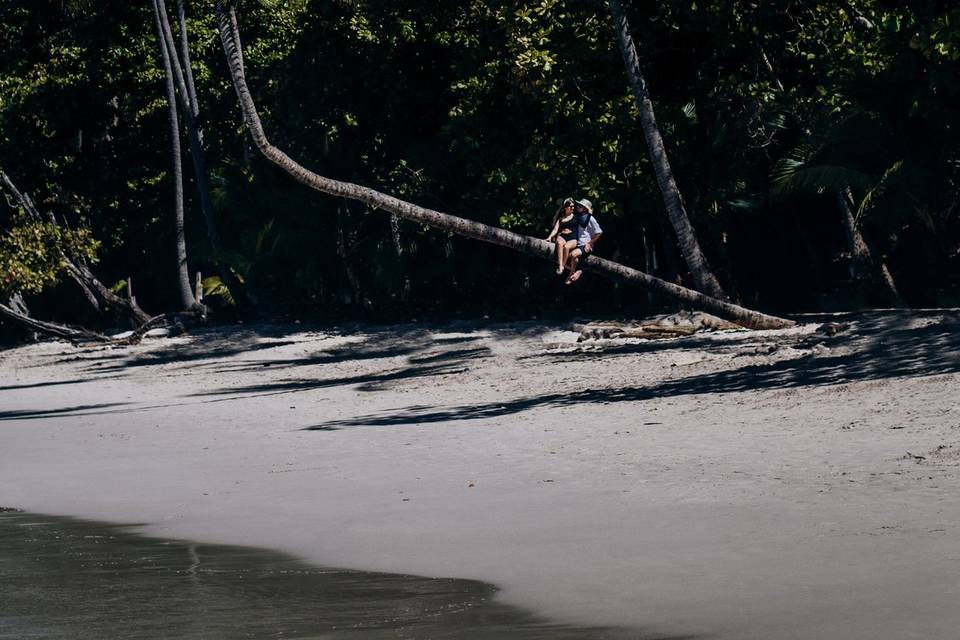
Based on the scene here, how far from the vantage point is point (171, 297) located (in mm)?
33875

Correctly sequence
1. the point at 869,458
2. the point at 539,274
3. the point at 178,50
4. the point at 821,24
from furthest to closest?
the point at 178,50, the point at 539,274, the point at 821,24, the point at 869,458

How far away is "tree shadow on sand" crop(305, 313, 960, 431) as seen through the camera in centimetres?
1309

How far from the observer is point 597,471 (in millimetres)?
9914

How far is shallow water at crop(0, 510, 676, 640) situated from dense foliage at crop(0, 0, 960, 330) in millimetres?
10276

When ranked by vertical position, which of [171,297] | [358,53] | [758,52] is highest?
[358,53]

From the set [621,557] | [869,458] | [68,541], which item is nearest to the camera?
[621,557]

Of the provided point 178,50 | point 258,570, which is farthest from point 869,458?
point 178,50

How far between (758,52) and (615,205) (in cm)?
322

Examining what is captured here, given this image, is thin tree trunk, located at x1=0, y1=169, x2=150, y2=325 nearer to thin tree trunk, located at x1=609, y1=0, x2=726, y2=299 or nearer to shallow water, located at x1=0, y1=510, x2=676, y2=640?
thin tree trunk, located at x1=609, y1=0, x2=726, y2=299

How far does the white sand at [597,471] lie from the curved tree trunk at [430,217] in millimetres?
530

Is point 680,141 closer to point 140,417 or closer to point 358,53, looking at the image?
point 358,53

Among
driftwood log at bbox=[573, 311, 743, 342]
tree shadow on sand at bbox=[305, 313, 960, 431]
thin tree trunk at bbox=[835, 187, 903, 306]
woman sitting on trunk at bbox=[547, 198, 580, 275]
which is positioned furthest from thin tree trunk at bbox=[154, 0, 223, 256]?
tree shadow on sand at bbox=[305, 313, 960, 431]

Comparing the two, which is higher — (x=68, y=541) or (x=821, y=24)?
(x=821, y=24)

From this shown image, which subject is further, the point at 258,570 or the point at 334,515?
the point at 334,515
